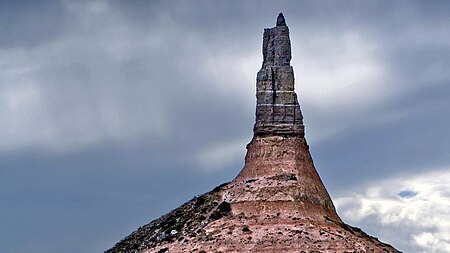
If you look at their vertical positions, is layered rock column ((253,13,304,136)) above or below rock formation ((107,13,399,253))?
above

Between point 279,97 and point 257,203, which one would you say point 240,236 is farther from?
point 279,97

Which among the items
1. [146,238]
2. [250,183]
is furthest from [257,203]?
[146,238]

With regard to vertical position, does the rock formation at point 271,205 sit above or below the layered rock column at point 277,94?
below

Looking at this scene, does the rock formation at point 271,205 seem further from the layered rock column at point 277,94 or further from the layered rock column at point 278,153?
the layered rock column at point 278,153

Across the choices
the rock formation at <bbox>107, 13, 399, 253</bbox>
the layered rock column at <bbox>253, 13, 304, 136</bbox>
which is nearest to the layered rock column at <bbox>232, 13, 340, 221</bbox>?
the layered rock column at <bbox>253, 13, 304, 136</bbox>

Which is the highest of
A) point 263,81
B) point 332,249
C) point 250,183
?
point 263,81

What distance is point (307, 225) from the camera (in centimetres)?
16612

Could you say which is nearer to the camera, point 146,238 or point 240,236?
point 240,236

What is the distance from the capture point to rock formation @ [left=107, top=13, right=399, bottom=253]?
164m

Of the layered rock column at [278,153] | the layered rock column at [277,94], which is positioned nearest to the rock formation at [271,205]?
the layered rock column at [277,94]

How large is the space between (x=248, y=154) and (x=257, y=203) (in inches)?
347

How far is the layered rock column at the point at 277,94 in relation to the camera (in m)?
174

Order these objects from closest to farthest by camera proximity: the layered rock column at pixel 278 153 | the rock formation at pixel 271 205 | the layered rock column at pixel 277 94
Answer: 1. the rock formation at pixel 271 205
2. the layered rock column at pixel 278 153
3. the layered rock column at pixel 277 94

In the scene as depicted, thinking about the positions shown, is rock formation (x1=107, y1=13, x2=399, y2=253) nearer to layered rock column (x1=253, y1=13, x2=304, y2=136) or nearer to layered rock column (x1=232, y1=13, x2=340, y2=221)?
layered rock column (x1=253, y1=13, x2=304, y2=136)
